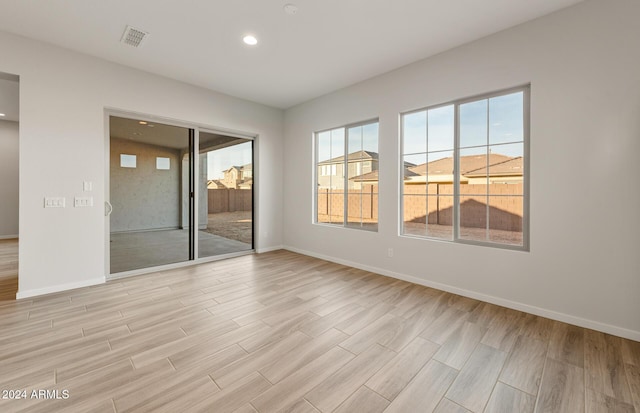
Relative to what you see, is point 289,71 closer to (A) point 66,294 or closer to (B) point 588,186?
(B) point 588,186

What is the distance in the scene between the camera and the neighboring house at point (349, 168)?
450 centimetres

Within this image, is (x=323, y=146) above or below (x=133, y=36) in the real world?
below

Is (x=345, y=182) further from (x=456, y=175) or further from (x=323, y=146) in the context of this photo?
(x=456, y=175)

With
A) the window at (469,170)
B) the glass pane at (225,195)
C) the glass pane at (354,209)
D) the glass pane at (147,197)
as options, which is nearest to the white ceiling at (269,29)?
the window at (469,170)

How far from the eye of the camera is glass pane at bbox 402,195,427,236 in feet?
12.6

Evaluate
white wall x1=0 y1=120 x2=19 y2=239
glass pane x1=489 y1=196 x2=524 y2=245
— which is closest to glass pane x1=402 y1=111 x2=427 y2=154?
glass pane x1=489 y1=196 x2=524 y2=245

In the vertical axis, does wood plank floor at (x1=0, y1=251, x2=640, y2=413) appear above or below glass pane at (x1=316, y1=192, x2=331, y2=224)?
below

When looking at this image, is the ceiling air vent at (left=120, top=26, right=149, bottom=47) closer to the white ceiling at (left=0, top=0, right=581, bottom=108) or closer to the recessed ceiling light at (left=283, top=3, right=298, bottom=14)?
the white ceiling at (left=0, top=0, right=581, bottom=108)

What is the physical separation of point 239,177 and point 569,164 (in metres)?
4.99

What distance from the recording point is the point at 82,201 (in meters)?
3.54

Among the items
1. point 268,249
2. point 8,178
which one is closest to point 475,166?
point 268,249

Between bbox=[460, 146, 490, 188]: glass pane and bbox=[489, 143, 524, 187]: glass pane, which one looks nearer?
bbox=[489, 143, 524, 187]: glass pane

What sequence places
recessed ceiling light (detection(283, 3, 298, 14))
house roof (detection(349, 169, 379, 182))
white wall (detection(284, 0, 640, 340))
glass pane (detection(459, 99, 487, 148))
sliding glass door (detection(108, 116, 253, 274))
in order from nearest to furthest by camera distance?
1. white wall (detection(284, 0, 640, 340))
2. recessed ceiling light (detection(283, 3, 298, 14))
3. glass pane (detection(459, 99, 487, 148))
4. sliding glass door (detection(108, 116, 253, 274))
5. house roof (detection(349, 169, 379, 182))

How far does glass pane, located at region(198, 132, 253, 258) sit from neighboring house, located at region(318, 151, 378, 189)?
1.58 meters
